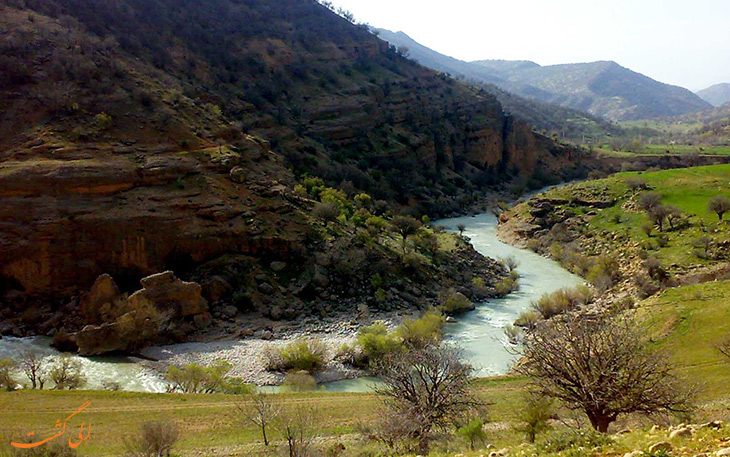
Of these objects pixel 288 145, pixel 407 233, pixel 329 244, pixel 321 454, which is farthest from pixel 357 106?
pixel 321 454

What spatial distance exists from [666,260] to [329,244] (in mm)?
21711

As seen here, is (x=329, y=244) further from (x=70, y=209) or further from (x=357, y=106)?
(x=357, y=106)

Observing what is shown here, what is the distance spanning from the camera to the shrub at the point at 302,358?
21.0 m

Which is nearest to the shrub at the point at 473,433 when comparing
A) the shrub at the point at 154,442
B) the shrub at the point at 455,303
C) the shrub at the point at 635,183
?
the shrub at the point at 154,442

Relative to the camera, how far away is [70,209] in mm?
26719

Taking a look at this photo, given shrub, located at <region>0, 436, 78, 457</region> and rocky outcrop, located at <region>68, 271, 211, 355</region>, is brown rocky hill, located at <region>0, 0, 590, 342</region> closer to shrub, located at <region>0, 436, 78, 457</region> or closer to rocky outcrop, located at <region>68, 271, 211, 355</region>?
rocky outcrop, located at <region>68, 271, 211, 355</region>

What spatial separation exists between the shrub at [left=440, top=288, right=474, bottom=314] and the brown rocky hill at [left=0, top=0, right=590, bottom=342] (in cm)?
319

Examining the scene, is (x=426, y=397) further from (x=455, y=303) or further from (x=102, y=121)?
(x=102, y=121)

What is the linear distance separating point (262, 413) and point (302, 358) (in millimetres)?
8148

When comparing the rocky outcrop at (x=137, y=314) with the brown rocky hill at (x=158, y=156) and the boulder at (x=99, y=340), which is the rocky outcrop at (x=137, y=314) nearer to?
the boulder at (x=99, y=340)

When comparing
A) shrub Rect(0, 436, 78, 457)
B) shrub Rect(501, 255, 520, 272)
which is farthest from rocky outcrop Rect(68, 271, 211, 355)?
shrub Rect(501, 255, 520, 272)

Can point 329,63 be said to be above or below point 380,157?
above

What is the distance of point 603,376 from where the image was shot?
9.11 m

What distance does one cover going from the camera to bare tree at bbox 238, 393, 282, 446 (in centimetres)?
1322
